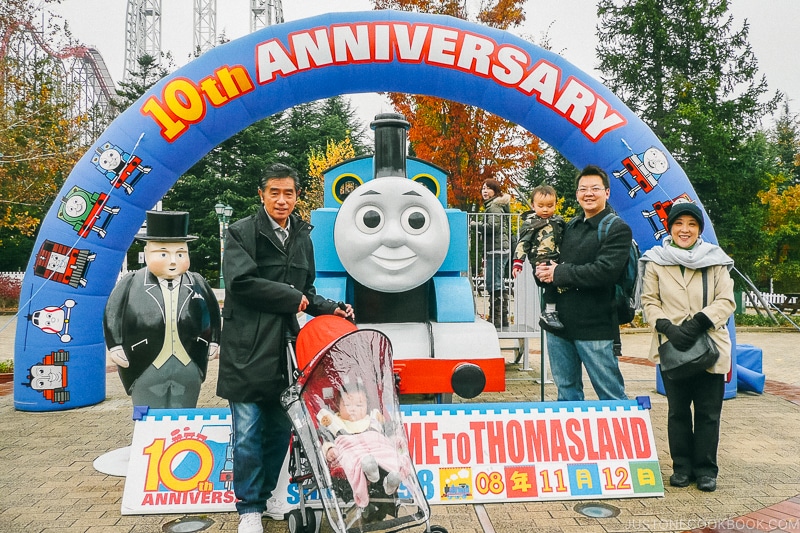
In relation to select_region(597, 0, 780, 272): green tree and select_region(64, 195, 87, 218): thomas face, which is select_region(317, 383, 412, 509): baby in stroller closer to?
select_region(64, 195, 87, 218): thomas face

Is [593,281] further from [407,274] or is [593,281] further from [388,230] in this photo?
[388,230]

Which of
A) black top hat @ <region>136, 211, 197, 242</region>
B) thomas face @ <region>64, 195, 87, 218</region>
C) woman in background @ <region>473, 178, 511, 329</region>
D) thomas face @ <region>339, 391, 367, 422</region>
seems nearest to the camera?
thomas face @ <region>339, 391, 367, 422</region>

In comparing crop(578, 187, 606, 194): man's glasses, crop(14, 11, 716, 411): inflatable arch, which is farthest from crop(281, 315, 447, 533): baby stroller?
crop(14, 11, 716, 411): inflatable arch

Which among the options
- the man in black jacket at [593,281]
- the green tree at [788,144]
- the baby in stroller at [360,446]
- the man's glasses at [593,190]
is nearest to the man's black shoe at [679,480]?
the man in black jacket at [593,281]

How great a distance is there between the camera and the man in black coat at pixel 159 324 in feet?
12.2

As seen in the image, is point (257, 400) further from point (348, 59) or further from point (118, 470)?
point (348, 59)

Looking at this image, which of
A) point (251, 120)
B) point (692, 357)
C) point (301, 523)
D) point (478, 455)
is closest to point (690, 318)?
point (692, 357)

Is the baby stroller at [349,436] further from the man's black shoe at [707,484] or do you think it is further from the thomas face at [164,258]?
the man's black shoe at [707,484]

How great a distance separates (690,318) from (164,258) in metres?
3.20

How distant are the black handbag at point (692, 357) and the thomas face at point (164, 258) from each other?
304cm

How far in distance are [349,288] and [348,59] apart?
2271 millimetres

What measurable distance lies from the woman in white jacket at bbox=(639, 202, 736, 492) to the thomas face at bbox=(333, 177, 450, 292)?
140 centimetres

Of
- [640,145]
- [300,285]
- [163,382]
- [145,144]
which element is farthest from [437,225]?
[145,144]

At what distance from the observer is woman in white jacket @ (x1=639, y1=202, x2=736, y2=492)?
11.1ft
